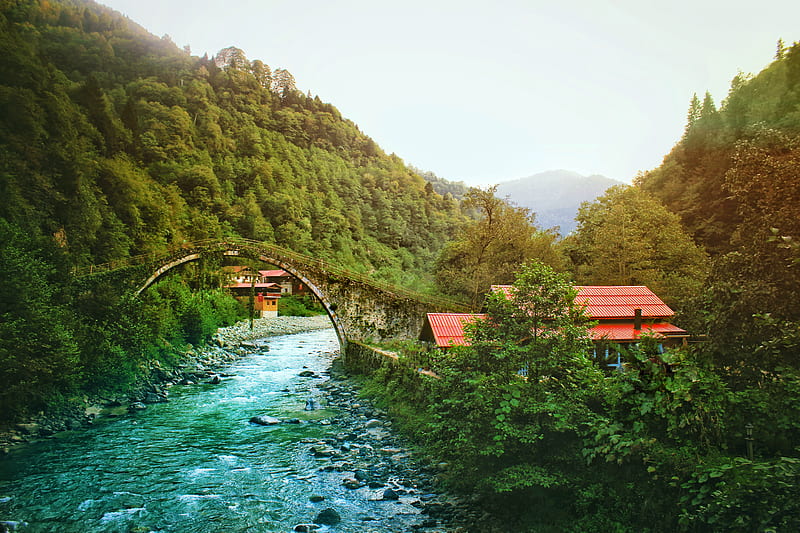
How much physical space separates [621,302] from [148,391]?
68.1 feet

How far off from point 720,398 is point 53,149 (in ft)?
109

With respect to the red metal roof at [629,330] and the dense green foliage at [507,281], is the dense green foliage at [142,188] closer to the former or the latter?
the dense green foliage at [507,281]

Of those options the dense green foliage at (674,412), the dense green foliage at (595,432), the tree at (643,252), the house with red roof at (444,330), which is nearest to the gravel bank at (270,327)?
the house with red roof at (444,330)

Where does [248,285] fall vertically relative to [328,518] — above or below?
above

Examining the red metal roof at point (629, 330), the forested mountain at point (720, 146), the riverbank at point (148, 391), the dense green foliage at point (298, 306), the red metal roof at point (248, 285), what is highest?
the forested mountain at point (720, 146)

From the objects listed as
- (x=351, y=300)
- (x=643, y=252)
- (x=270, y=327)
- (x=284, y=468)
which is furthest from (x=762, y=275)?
(x=270, y=327)

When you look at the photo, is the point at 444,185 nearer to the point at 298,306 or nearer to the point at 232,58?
the point at 232,58

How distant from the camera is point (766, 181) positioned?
265 inches

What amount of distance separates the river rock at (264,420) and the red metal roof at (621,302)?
43.9 ft

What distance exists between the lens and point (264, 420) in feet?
49.4

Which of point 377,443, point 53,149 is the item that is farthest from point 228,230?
point 377,443

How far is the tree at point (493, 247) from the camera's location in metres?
32.7

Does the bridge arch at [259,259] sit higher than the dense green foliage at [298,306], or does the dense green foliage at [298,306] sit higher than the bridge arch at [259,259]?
the bridge arch at [259,259]

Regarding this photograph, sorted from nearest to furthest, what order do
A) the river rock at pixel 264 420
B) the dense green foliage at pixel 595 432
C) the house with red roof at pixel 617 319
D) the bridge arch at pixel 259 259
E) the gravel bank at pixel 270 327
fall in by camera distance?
1. the dense green foliage at pixel 595 432
2. the river rock at pixel 264 420
3. the house with red roof at pixel 617 319
4. the bridge arch at pixel 259 259
5. the gravel bank at pixel 270 327
